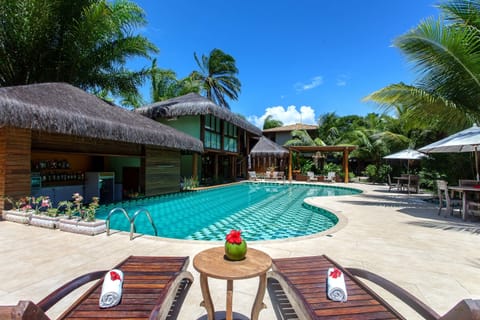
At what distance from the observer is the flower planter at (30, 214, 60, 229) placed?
17.5ft

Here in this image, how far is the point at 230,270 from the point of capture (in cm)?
179

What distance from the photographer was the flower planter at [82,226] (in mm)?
4906

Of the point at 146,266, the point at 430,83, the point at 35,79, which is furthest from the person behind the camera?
the point at 35,79

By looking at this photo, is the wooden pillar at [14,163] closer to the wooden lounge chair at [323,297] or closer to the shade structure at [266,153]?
the wooden lounge chair at [323,297]

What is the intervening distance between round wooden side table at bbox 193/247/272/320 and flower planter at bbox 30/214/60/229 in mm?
4992

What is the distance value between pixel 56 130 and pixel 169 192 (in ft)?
20.3

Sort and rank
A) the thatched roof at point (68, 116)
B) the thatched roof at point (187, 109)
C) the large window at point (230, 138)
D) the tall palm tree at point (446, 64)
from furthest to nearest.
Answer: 1. the large window at point (230, 138)
2. the thatched roof at point (187, 109)
3. the tall palm tree at point (446, 64)
4. the thatched roof at point (68, 116)

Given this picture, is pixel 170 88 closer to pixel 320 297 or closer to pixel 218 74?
pixel 218 74

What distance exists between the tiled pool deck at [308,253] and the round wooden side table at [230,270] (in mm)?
521

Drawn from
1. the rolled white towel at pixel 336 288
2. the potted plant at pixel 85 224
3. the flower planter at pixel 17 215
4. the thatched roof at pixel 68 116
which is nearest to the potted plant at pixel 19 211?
the flower planter at pixel 17 215

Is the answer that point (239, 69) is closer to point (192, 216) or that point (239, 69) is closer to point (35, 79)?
point (35, 79)

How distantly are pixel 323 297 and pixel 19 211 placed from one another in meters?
7.19

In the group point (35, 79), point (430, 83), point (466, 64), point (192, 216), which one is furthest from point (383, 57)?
point (35, 79)

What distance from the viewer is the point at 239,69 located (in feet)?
81.1
